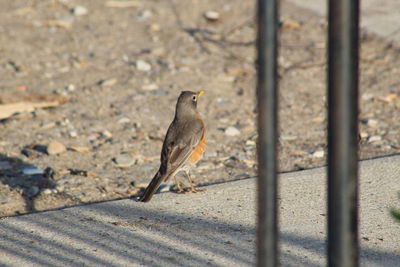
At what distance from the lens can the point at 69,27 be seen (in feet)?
39.6

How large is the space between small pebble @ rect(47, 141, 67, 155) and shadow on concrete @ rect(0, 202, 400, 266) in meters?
1.92

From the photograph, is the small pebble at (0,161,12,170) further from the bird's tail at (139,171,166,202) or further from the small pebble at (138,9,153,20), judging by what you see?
the small pebble at (138,9,153,20)

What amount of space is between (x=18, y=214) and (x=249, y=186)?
176cm

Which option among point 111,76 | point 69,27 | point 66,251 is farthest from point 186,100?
point 69,27

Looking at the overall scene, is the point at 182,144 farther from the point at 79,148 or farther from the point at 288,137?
the point at 288,137

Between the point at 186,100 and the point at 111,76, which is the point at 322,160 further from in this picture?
the point at 111,76

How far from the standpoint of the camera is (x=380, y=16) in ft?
36.4

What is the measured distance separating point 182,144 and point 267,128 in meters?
3.62

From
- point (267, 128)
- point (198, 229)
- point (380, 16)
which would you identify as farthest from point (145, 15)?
point (267, 128)

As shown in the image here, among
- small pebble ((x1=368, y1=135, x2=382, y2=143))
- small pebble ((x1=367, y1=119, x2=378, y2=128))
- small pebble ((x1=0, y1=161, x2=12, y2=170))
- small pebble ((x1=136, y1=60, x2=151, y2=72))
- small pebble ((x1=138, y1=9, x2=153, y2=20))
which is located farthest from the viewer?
small pebble ((x1=138, y1=9, x2=153, y2=20))

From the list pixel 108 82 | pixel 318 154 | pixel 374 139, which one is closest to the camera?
pixel 318 154

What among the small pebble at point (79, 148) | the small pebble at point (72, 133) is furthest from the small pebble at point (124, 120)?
the small pebble at point (79, 148)

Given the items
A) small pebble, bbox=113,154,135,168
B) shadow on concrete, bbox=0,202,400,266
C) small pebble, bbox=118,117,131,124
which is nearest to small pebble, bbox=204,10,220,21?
small pebble, bbox=118,117,131,124

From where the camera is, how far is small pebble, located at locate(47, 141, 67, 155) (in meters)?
7.22
